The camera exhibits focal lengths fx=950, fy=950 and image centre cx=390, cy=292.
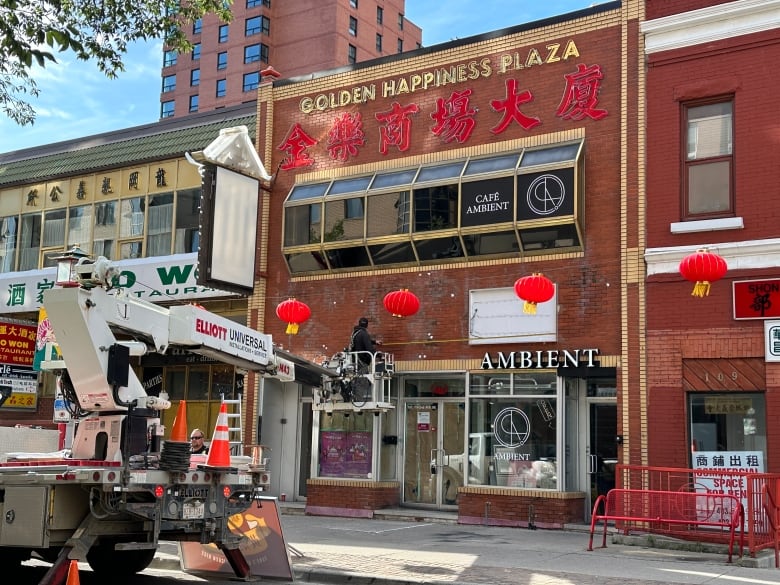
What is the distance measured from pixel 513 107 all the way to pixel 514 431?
6.00 metres

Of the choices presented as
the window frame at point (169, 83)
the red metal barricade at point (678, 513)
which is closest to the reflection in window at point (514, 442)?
the red metal barricade at point (678, 513)

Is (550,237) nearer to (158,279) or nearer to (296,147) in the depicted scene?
(296,147)

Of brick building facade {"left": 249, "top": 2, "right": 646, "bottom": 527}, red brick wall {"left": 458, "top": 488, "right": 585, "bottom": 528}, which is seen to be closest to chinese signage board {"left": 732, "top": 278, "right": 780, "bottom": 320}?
brick building facade {"left": 249, "top": 2, "right": 646, "bottom": 527}

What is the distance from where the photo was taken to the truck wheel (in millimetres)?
11602

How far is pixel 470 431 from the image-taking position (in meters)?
17.6

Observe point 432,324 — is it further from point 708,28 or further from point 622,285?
point 708,28

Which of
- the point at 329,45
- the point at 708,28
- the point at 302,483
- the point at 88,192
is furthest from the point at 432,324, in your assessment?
the point at 329,45

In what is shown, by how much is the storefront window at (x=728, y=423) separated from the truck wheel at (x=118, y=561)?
8.64 meters

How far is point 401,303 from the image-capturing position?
17094mm

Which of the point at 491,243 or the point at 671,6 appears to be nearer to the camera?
the point at 671,6

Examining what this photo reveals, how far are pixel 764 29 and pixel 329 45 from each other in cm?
5362

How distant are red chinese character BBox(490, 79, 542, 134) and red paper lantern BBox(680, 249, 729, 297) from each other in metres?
4.45

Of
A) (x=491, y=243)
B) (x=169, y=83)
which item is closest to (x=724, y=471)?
(x=491, y=243)

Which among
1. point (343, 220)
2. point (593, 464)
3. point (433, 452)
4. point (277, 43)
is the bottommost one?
point (593, 464)
